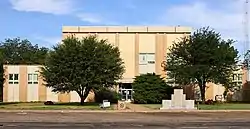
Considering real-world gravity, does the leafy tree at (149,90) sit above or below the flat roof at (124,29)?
below

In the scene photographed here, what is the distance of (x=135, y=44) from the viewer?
7369cm

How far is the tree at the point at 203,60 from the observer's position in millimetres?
60000

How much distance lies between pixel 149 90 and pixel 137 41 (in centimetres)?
1301

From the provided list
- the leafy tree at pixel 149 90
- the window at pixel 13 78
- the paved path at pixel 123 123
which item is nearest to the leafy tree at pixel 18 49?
the window at pixel 13 78

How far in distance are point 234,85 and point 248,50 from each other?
640cm

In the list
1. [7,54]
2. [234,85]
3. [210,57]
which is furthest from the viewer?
[7,54]

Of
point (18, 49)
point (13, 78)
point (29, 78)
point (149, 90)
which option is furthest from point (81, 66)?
point (18, 49)

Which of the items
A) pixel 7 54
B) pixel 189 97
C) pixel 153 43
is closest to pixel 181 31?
pixel 153 43

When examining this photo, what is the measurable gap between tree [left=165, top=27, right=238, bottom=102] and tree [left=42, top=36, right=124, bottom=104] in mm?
8263

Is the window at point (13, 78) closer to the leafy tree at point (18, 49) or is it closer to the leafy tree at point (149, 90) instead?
the leafy tree at point (149, 90)

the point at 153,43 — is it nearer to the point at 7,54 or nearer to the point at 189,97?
the point at 189,97

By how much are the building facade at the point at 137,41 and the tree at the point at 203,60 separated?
11028 millimetres

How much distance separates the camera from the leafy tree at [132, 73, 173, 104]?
205ft

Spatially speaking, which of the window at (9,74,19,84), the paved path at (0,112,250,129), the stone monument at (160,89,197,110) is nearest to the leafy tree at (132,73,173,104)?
the stone monument at (160,89,197,110)
